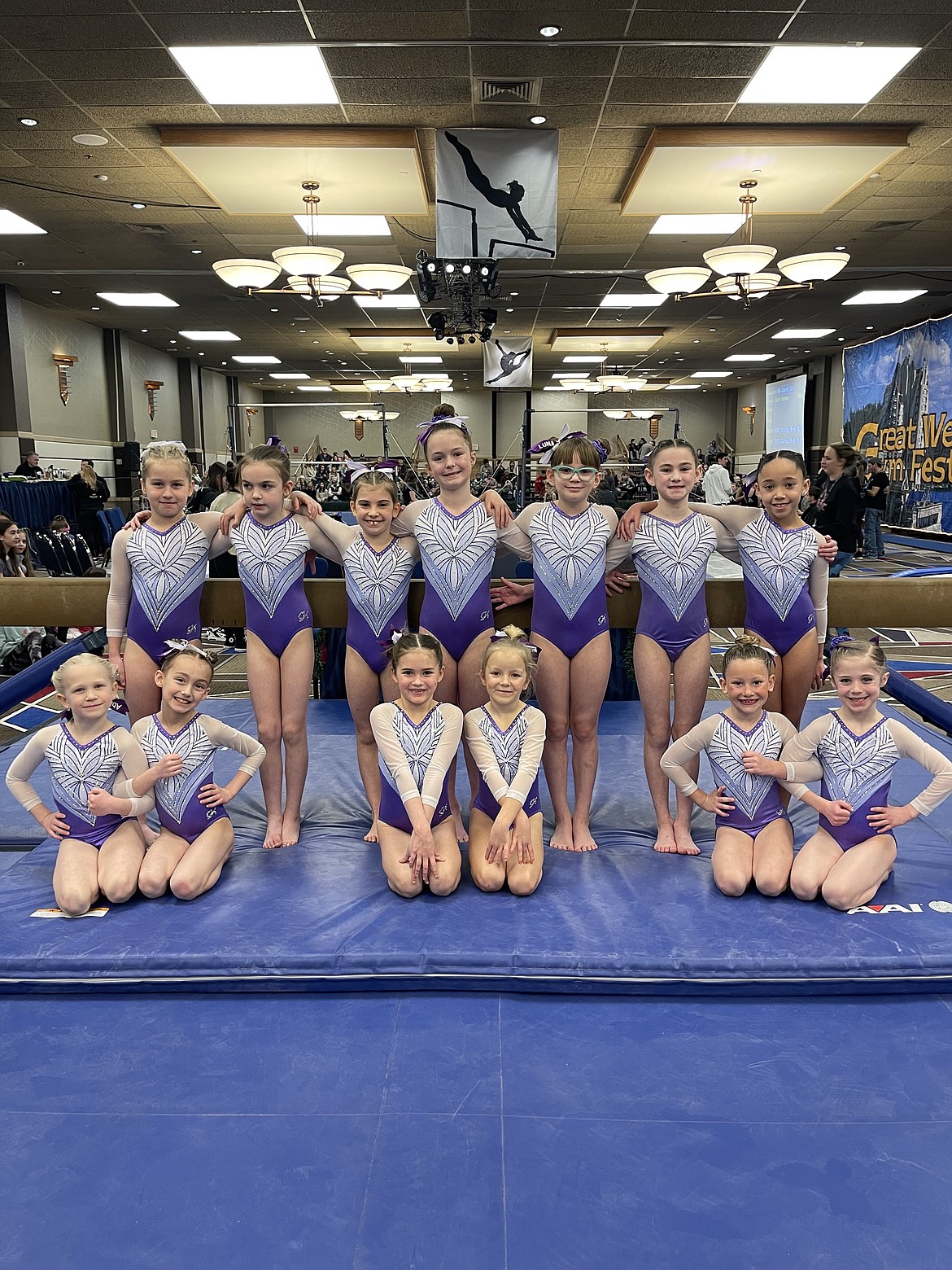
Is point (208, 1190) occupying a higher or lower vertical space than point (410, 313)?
lower

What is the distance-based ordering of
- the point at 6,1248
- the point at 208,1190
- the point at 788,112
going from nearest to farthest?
the point at 6,1248 → the point at 208,1190 → the point at 788,112

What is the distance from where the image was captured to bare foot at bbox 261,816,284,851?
328cm

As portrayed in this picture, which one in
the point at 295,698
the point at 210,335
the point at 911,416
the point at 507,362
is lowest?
the point at 295,698

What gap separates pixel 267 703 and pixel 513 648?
97cm

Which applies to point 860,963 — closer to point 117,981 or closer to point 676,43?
point 117,981

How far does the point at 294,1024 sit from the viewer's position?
2.35m

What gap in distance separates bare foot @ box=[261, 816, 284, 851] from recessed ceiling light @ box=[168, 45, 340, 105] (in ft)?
15.7

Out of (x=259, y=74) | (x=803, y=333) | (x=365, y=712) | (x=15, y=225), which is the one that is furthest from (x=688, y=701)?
(x=803, y=333)

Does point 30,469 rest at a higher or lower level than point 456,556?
higher

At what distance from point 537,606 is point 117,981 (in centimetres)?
176

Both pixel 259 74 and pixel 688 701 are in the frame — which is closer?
pixel 688 701

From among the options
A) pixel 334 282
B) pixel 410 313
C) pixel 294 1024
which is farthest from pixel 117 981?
pixel 410 313

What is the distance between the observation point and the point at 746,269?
8.73 metres

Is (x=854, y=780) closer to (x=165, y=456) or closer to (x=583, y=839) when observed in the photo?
(x=583, y=839)
